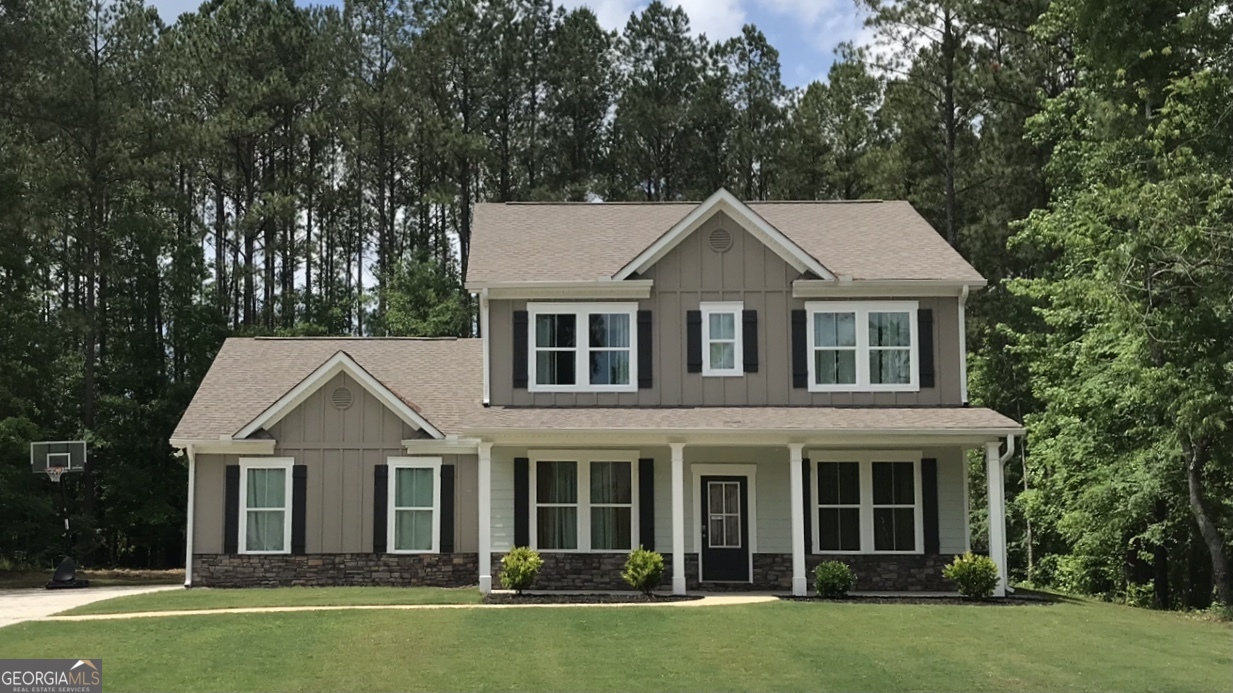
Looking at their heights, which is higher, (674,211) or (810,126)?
(810,126)

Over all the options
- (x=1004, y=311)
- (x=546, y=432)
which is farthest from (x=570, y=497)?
(x=1004, y=311)

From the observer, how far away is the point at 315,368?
26.3 m

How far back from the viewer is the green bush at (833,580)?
2097 cm

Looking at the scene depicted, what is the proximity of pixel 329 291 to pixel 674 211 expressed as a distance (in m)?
21.5

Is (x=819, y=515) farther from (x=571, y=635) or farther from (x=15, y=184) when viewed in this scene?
(x=15, y=184)

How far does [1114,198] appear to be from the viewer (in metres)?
21.9

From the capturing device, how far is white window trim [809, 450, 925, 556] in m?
22.9

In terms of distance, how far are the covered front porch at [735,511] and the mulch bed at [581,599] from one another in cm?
194

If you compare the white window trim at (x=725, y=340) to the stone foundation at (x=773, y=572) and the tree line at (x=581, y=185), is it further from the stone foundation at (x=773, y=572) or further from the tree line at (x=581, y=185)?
the tree line at (x=581, y=185)

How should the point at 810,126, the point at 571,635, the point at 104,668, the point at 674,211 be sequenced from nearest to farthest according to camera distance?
the point at 104,668 → the point at 571,635 → the point at 674,211 → the point at 810,126

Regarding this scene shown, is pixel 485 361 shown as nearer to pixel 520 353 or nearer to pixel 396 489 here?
pixel 520 353

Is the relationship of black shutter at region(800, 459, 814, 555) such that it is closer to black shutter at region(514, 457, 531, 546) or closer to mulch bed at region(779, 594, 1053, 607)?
mulch bed at region(779, 594, 1053, 607)

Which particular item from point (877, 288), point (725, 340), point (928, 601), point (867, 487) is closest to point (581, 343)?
point (725, 340)

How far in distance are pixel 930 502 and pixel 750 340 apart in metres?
4.23
